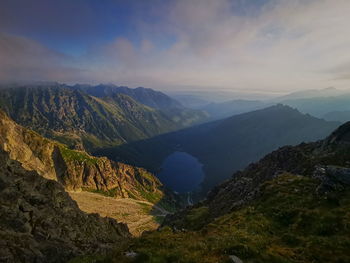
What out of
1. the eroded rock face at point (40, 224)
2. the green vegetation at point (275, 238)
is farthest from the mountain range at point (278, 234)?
the eroded rock face at point (40, 224)

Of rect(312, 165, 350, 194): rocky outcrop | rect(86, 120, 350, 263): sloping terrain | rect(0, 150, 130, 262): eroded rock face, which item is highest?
rect(312, 165, 350, 194): rocky outcrop

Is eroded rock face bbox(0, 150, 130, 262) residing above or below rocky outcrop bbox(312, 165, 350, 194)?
below

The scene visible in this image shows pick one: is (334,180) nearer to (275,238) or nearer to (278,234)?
(278,234)

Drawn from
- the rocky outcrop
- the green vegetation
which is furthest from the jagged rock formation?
the green vegetation

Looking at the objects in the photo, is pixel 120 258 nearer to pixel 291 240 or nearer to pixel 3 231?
pixel 291 240

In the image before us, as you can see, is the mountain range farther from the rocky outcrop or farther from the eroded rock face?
the eroded rock face

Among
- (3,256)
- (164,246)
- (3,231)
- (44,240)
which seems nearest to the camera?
(164,246)

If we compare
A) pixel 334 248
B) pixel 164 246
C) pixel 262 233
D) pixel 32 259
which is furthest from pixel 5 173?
pixel 334 248
